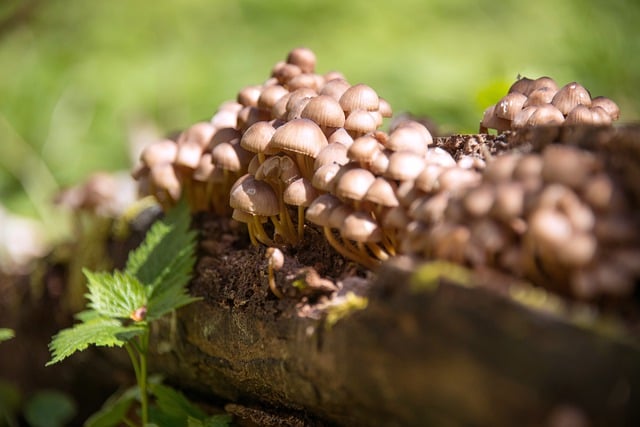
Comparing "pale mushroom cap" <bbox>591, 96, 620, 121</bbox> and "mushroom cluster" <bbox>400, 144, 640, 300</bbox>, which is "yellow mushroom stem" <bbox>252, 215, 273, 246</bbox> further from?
"pale mushroom cap" <bbox>591, 96, 620, 121</bbox>

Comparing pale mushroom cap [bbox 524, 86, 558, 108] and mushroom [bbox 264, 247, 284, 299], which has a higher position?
pale mushroom cap [bbox 524, 86, 558, 108]

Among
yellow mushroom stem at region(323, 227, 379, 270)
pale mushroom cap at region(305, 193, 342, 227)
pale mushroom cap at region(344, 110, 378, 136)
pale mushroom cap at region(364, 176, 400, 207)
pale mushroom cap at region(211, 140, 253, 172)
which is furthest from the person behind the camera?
pale mushroom cap at region(211, 140, 253, 172)

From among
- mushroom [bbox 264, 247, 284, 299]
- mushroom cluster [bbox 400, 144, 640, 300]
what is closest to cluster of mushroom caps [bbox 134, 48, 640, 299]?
mushroom cluster [bbox 400, 144, 640, 300]

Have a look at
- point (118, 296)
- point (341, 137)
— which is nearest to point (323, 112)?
point (341, 137)

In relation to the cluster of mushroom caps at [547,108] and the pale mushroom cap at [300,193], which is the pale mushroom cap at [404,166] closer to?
the pale mushroom cap at [300,193]

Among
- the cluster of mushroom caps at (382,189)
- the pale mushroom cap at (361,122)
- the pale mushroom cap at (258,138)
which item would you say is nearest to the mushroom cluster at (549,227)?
the cluster of mushroom caps at (382,189)

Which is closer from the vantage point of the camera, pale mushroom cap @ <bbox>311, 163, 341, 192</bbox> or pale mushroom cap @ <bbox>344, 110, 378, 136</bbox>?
pale mushroom cap @ <bbox>311, 163, 341, 192</bbox>

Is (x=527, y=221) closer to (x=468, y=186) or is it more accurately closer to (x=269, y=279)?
(x=468, y=186)
